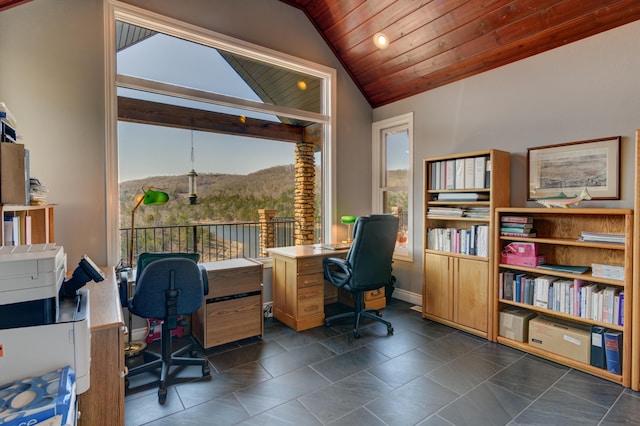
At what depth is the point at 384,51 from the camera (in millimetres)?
3768

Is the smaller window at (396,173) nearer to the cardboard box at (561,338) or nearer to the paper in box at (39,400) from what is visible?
the cardboard box at (561,338)

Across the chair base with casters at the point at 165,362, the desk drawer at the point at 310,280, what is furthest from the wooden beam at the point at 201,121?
the chair base with casters at the point at 165,362

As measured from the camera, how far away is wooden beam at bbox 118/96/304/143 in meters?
3.02

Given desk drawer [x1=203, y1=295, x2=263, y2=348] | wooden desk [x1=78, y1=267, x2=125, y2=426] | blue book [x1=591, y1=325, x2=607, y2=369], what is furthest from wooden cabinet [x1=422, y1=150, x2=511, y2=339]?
wooden desk [x1=78, y1=267, x2=125, y2=426]

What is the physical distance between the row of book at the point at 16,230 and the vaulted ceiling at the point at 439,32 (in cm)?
139

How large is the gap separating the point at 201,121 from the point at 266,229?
143 centimetres

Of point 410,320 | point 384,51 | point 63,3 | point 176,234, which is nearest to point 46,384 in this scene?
point 176,234

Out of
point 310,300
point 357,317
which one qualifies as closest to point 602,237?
point 357,317

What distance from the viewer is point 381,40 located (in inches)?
143

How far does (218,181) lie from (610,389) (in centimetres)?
366

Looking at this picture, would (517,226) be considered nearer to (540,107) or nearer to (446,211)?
(446,211)

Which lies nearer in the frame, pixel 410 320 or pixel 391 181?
pixel 410 320

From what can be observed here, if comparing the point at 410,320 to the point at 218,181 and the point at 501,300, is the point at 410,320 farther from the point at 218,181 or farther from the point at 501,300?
the point at 218,181

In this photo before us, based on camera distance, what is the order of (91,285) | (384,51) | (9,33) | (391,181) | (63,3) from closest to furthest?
(91,285), (9,33), (63,3), (384,51), (391,181)
